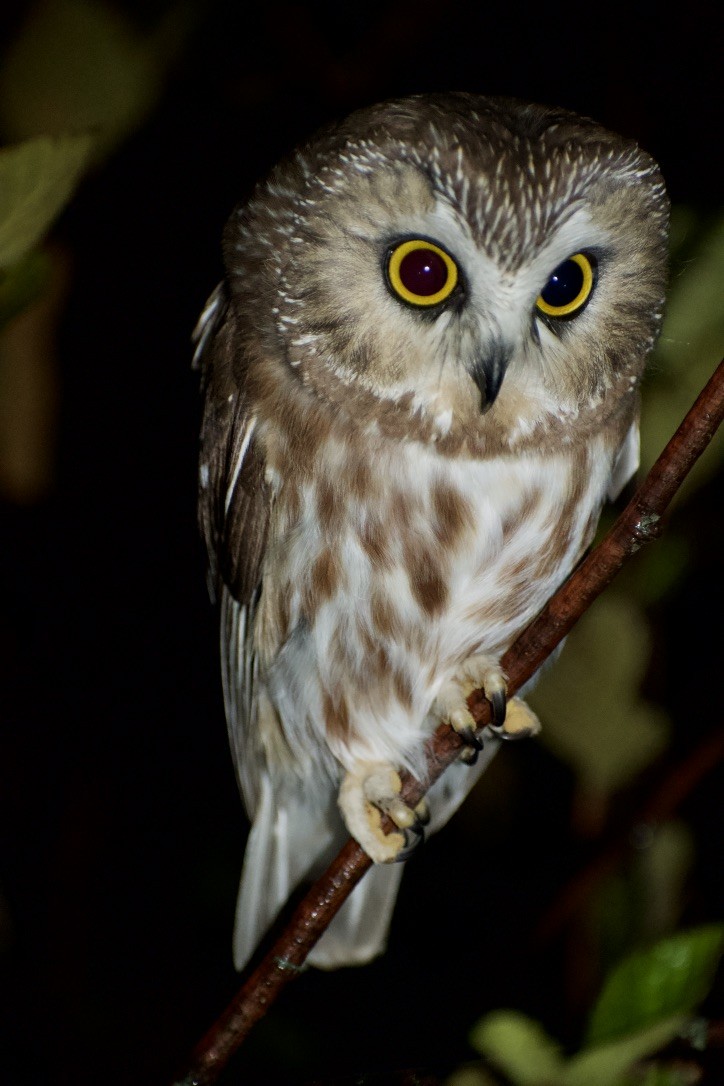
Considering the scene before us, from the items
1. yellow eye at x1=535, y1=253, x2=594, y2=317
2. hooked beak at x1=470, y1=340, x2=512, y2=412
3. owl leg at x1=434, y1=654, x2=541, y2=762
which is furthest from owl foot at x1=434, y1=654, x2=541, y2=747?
yellow eye at x1=535, y1=253, x2=594, y2=317

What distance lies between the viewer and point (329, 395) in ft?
5.11

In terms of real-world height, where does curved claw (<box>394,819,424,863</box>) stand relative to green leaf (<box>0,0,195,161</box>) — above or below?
below

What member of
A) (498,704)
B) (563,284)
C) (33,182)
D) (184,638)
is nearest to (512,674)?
(498,704)

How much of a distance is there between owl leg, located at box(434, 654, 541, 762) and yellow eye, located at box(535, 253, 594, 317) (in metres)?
0.58

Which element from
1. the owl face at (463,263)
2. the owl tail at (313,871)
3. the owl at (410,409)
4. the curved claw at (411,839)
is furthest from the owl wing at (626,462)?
the curved claw at (411,839)

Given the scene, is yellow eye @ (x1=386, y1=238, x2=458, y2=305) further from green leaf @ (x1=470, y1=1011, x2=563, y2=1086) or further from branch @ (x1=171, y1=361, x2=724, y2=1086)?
green leaf @ (x1=470, y1=1011, x2=563, y2=1086)

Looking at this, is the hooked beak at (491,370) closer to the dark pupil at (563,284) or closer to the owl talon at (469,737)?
the dark pupil at (563,284)

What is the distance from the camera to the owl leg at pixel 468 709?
1.64 metres

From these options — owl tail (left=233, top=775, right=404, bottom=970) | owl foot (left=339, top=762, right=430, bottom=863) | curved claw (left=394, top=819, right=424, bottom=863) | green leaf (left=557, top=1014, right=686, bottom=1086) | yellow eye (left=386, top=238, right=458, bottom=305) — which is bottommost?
owl tail (left=233, top=775, right=404, bottom=970)

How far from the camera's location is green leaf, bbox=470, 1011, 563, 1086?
1.00 metres

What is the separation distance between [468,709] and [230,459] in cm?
59

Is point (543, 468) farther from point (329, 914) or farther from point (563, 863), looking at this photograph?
point (563, 863)

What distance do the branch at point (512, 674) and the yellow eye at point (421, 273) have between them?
0.44 m

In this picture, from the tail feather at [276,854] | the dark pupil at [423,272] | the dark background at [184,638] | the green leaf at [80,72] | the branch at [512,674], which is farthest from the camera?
the dark background at [184,638]
